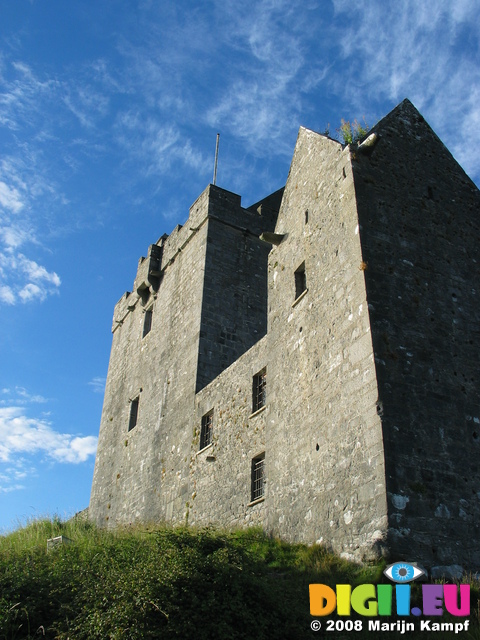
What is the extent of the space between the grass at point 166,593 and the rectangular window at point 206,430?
22.3 ft

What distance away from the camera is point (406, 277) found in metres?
10.5

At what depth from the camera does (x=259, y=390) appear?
1374cm

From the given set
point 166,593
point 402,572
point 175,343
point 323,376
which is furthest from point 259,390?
point 166,593

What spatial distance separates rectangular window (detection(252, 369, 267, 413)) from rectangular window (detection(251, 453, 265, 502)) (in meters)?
1.10

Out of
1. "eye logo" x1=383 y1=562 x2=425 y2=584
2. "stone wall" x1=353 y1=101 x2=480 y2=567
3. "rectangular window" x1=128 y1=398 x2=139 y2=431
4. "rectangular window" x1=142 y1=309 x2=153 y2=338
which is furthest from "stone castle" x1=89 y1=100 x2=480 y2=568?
"rectangular window" x1=142 y1=309 x2=153 y2=338

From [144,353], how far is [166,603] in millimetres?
15416

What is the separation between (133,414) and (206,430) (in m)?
5.88

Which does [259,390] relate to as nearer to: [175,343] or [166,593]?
Answer: [175,343]

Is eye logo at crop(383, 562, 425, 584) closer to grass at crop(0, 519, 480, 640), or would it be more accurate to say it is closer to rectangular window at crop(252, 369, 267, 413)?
grass at crop(0, 519, 480, 640)

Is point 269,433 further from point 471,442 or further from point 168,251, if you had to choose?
point 168,251

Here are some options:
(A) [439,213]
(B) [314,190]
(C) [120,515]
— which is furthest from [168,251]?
(A) [439,213]

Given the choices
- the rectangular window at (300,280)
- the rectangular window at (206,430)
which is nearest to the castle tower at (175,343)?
the rectangular window at (206,430)

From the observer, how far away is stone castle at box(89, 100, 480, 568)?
28.5 ft

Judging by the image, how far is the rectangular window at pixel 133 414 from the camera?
2072cm
